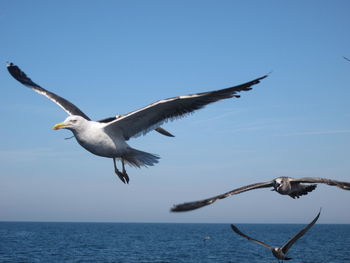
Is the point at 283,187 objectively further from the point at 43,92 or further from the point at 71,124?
the point at 43,92

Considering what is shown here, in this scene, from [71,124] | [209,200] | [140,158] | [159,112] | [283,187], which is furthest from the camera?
[140,158]

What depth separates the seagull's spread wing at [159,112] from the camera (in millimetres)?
7805

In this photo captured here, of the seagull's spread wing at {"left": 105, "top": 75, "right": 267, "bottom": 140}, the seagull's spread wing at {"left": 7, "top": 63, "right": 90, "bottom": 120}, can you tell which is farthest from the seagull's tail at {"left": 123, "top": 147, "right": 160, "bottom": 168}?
the seagull's spread wing at {"left": 7, "top": 63, "right": 90, "bottom": 120}

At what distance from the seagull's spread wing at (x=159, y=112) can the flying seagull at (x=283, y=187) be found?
2.24 m

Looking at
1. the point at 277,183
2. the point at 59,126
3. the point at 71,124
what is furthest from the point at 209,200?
the point at 59,126

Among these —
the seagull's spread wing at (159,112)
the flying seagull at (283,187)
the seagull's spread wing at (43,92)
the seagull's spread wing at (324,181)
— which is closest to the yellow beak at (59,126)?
the seagull's spread wing at (159,112)

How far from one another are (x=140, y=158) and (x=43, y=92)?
343cm

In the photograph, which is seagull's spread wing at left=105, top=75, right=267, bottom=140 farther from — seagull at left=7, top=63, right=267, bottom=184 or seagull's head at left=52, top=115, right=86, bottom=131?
seagull's head at left=52, top=115, right=86, bottom=131

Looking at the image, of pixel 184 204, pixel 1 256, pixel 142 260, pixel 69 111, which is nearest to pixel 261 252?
pixel 142 260

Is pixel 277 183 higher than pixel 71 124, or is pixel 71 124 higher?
pixel 71 124

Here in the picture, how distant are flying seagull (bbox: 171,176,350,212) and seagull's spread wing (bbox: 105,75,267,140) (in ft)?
7.36

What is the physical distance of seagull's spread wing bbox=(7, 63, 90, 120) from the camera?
10321 mm

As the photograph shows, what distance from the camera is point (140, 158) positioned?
9.42 metres

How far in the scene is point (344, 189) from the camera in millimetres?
4359
